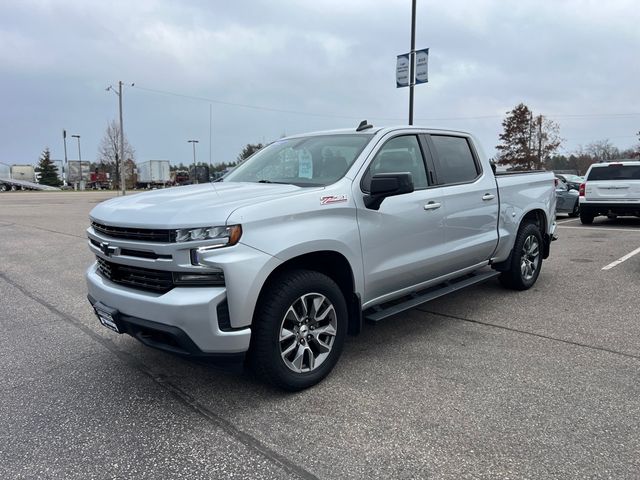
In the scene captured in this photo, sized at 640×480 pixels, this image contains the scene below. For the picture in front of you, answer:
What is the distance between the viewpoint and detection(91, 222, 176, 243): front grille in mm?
2992

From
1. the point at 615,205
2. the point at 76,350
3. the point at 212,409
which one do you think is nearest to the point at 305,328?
the point at 212,409

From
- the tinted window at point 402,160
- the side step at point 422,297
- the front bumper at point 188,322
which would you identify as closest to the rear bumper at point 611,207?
the side step at point 422,297

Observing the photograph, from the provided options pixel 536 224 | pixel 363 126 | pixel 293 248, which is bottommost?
pixel 536 224

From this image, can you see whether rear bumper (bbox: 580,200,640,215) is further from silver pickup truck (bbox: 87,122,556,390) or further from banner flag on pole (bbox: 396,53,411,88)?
silver pickup truck (bbox: 87,122,556,390)

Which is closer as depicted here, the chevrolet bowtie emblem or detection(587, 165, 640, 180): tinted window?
the chevrolet bowtie emblem

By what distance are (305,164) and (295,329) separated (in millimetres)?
1523

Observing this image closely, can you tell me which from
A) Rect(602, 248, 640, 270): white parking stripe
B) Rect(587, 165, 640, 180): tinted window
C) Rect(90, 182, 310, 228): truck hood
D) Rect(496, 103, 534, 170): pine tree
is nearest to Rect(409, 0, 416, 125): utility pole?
Rect(587, 165, 640, 180): tinted window

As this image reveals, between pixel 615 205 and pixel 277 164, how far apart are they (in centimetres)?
1161

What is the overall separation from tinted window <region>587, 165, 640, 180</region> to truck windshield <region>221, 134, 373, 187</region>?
37.5 feet

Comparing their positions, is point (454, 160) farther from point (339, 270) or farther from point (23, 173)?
point (23, 173)

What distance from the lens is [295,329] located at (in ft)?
11.0

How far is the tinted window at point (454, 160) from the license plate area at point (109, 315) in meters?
3.02

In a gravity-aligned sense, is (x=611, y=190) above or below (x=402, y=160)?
below

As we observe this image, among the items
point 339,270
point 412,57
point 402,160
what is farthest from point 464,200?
point 412,57
